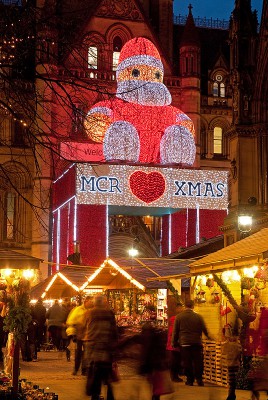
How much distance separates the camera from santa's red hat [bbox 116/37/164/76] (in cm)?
4366

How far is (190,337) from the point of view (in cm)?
1667

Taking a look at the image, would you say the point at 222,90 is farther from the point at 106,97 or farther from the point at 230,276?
the point at 230,276

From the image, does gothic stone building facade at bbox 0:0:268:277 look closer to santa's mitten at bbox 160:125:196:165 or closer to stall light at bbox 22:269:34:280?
santa's mitten at bbox 160:125:196:165

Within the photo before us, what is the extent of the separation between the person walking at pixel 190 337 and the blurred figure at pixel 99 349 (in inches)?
116

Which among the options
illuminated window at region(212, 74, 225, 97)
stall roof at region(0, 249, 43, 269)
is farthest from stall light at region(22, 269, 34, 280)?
illuminated window at region(212, 74, 225, 97)

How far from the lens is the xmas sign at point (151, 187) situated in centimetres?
4159

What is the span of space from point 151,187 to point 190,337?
2609cm

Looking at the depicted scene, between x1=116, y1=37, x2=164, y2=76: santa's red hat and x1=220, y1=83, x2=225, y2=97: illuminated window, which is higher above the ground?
x1=220, y1=83, x2=225, y2=97: illuminated window

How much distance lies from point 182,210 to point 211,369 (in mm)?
27007

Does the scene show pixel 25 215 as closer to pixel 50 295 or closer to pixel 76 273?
A: pixel 50 295

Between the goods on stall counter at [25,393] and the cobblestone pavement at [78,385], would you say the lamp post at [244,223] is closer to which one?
the cobblestone pavement at [78,385]

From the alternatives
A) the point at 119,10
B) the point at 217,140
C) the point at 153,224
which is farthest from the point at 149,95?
the point at 217,140

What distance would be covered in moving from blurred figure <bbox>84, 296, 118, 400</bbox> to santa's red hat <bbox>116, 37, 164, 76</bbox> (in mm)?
30672

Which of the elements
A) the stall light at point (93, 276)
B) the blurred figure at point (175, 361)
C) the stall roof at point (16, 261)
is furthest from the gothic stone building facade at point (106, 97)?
the blurred figure at point (175, 361)
